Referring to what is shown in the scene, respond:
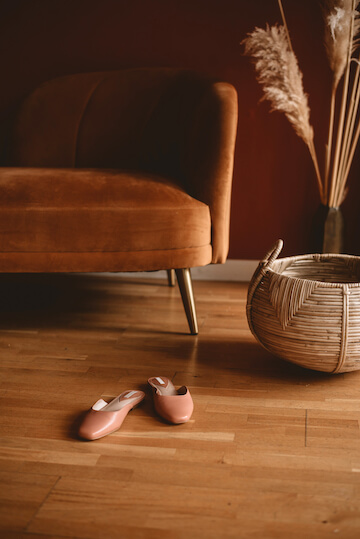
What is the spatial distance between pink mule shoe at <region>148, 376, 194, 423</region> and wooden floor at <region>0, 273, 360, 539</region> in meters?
0.02

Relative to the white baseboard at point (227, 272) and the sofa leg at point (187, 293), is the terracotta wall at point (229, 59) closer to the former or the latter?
the white baseboard at point (227, 272)

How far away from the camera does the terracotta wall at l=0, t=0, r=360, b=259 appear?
2.12 m

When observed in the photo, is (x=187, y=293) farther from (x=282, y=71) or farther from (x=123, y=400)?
(x=282, y=71)

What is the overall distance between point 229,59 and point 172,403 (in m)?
1.57

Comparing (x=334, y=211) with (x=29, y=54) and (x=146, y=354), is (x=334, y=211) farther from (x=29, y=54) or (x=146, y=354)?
(x=29, y=54)

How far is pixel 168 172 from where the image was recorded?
6.30 ft

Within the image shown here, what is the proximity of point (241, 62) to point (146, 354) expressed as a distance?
133cm

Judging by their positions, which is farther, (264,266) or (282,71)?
(282,71)

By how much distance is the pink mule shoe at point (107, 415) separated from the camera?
3.38 feet

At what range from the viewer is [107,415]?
1069 millimetres

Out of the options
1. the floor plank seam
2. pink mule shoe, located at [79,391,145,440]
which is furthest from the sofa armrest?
the floor plank seam

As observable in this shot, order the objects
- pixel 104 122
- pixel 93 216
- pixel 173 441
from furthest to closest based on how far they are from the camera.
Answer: pixel 104 122
pixel 93 216
pixel 173 441

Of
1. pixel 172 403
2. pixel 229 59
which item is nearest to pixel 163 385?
pixel 172 403

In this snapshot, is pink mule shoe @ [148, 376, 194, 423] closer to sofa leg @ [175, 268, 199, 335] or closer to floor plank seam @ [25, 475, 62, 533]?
floor plank seam @ [25, 475, 62, 533]
